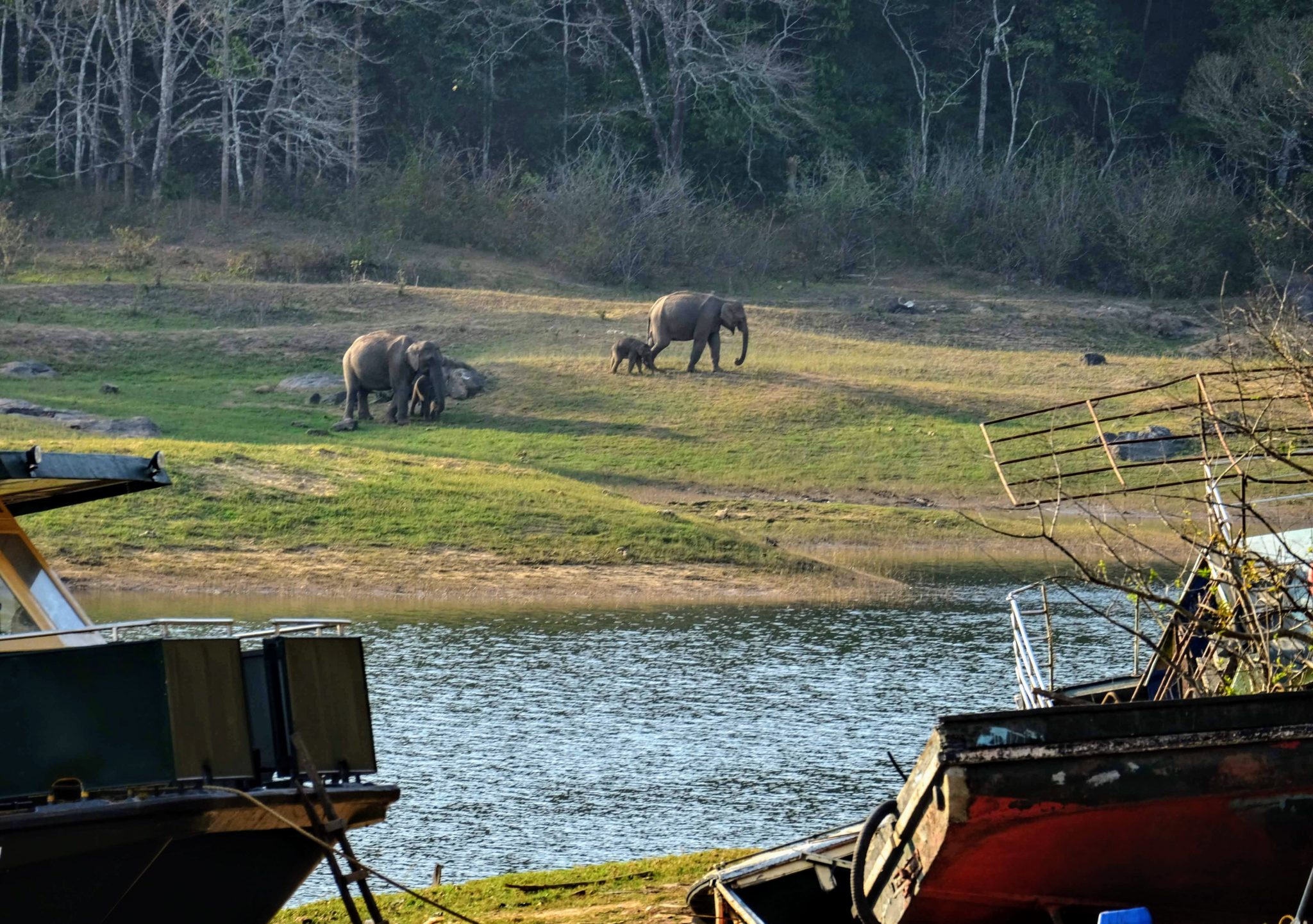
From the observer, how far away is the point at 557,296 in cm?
5153

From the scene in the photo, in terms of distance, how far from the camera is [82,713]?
859cm

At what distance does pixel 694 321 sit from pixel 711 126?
28119mm

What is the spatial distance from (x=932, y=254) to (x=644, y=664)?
44.4m

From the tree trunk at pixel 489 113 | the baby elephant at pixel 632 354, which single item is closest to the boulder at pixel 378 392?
the baby elephant at pixel 632 354

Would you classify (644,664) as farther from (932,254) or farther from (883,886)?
(932,254)

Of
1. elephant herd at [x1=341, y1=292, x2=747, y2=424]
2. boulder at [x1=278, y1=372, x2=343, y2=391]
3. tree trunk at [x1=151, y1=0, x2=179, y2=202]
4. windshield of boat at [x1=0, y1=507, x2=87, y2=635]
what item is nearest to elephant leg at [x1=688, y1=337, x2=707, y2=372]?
elephant herd at [x1=341, y1=292, x2=747, y2=424]

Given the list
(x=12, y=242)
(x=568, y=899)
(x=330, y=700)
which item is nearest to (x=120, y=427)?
(x=12, y=242)

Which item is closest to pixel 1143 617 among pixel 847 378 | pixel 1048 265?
pixel 847 378

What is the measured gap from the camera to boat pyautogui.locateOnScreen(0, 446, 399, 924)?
856 centimetres

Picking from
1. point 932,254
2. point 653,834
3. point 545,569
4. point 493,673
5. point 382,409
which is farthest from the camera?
point 932,254

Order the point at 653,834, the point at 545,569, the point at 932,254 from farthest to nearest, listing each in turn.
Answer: the point at 932,254 → the point at 545,569 → the point at 653,834

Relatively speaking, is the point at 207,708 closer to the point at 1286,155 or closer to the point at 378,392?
the point at 378,392

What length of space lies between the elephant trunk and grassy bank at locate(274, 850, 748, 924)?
23.4 meters

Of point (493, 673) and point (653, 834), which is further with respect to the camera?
point (493, 673)
